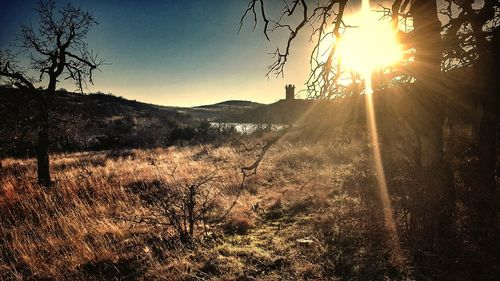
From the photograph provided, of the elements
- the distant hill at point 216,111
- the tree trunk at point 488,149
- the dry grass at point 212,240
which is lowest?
the dry grass at point 212,240

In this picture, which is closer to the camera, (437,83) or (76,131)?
(437,83)

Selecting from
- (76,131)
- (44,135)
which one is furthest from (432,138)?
(76,131)

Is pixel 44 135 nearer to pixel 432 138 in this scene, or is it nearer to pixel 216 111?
pixel 432 138

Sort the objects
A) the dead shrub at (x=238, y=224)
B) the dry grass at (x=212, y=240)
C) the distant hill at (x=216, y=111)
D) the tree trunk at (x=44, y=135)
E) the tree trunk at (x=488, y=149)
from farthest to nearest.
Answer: the distant hill at (x=216, y=111)
the tree trunk at (x=44, y=135)
the dead shrub at (x=238, y=224)
the dry grass at (x=212, y=240)
the tree trunk at (x=488, y=149)

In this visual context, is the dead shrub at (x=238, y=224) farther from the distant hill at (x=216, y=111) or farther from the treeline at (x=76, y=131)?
the distant hill at (x=216, y=111)

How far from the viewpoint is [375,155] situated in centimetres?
1097

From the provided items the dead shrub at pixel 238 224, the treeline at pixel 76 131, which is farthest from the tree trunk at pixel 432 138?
the treeline at pixel 76 131

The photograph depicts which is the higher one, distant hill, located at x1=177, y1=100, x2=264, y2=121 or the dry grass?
distant hill, located at x1=177, y1=100, x2=264, y2=121

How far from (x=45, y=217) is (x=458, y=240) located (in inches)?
316

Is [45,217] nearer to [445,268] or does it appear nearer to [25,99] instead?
[25,99]

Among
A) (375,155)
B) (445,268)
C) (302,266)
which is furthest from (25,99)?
(445,268)

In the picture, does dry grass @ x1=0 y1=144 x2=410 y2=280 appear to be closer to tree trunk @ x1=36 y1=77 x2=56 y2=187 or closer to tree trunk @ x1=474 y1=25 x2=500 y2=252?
tree trunk @ x1=474 y1=25 x2=500 y2=252

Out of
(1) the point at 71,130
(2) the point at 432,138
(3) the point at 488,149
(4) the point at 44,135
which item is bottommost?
(3) the point at 488,149

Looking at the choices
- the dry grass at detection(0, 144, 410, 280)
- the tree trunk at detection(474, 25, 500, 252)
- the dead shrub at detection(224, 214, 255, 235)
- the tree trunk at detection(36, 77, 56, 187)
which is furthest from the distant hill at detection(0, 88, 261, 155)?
the tree trunk at detection(474, 25, 500, 252)
